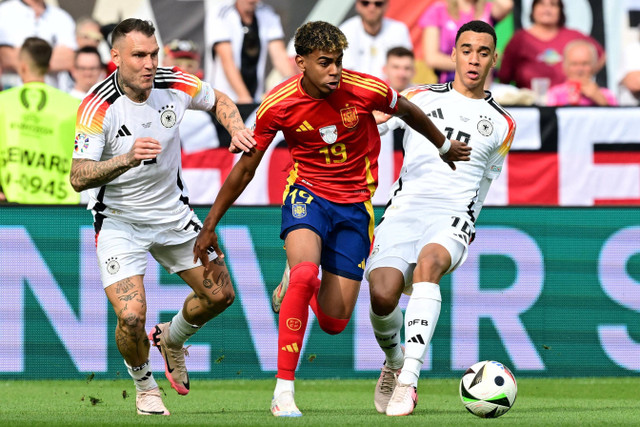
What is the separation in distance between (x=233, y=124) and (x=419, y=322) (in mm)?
1792

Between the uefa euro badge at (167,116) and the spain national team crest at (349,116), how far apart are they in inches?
48.3

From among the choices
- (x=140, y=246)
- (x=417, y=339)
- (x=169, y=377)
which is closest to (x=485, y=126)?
(x=417, y=339)

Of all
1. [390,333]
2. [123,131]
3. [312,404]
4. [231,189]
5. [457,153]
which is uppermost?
A: [457,153]

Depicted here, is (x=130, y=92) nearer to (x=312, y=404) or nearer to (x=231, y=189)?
(x=231, y=189)

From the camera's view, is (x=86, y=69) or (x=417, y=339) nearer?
(x=417, y=339)

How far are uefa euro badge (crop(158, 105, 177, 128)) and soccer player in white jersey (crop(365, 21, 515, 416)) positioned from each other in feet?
5.02

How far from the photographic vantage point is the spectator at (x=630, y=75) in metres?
14.0

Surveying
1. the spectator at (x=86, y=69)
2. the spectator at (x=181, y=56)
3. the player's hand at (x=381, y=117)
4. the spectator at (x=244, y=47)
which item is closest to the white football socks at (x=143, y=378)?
the player's hand at (x=381, y=117)

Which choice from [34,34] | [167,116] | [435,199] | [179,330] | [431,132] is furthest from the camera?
[34,34]

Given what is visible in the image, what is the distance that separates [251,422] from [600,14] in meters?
9.23

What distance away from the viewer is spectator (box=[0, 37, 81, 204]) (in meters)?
11.5

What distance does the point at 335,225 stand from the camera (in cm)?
750

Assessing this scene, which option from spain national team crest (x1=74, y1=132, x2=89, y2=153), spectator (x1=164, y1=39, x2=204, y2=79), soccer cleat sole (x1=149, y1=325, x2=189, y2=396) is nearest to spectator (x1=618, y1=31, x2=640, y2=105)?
spectator (x1=164, y1=39, x2=204, y2=79)

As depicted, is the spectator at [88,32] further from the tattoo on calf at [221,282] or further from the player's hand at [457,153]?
the player's hand at [457,153]
